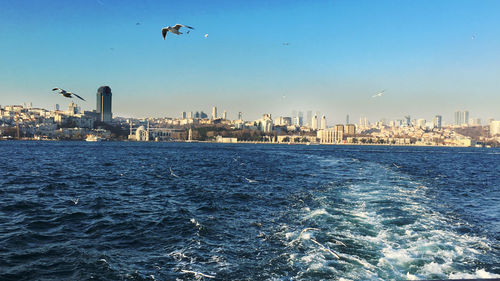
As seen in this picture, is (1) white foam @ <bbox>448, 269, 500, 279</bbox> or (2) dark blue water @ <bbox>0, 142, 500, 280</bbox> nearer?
(1) white foam @ <bbox>448, 269, 500, 279</bbox>

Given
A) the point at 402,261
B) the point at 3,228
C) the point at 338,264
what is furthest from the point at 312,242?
the point at 3,228

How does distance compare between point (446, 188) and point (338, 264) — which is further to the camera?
point (446, 188)

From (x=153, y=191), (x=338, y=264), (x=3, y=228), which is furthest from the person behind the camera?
(x=153, y=191)

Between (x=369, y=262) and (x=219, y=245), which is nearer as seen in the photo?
(x=369, y=262)

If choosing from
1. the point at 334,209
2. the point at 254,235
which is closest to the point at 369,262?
the point at 254,235

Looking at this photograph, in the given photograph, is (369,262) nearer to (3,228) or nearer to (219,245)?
(219,245)

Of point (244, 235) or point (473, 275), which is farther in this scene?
point (244, 235)

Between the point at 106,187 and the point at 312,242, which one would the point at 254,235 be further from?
the point at 106,187

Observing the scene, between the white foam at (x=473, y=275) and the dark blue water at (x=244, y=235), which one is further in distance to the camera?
the dark blue water at (x=244, y=235)

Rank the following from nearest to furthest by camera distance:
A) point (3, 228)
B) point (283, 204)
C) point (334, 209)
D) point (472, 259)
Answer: point (472, 259), point (3, 228), point (334, 209), point (283, 204)
